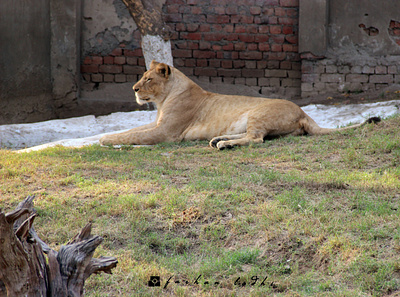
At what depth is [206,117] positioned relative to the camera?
607 cm

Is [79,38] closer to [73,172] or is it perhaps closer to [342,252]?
[73,172]

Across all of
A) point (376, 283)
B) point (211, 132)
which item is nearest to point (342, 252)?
point (376, 283)

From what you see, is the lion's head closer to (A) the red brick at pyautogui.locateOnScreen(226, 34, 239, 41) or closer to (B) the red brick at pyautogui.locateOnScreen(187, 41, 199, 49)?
(B) the red brick at pyautogui.locateOnScreen(187, 41, 199, 49)

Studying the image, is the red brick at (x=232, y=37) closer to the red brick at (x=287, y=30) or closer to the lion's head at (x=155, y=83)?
the red brick at (x=287, y=30)

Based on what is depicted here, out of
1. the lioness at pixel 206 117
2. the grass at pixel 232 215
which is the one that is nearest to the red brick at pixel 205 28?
the lioness at pixel 206 117

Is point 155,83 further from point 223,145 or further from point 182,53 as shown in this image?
point 182,53

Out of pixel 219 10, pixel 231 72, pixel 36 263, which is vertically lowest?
pixel 36 263

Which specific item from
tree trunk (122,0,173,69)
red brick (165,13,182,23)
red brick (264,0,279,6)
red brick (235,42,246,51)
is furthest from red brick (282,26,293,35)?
tree trunk (122,0,173,69)

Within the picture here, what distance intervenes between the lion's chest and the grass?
886 mm

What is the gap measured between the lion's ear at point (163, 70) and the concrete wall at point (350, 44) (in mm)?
4160

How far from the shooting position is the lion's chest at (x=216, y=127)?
229 inches

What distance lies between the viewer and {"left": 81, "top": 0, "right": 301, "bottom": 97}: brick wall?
961cm

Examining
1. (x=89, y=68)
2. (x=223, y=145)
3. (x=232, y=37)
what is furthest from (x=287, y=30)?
(x=223, y=145)

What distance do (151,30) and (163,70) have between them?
2.36 m
